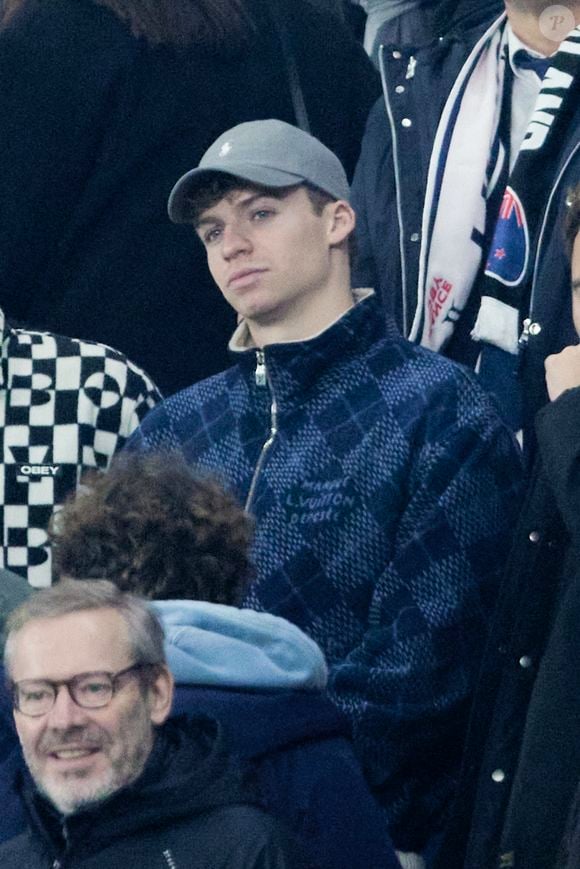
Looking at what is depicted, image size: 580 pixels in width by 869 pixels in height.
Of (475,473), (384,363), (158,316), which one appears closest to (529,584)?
(475,473)

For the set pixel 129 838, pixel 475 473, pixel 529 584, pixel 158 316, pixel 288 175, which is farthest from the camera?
pixel 158 316

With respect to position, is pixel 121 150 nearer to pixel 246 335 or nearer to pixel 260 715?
pixel 246 335

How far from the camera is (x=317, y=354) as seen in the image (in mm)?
3867

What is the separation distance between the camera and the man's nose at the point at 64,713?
282 centimetres

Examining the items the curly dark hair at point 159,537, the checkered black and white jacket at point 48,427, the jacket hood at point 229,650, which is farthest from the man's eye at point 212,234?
the jacket hood at point 229,650

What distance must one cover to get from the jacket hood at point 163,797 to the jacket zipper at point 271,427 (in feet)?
3.17

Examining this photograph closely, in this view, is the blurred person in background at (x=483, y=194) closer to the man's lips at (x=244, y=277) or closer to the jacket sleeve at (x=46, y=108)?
the man's lips at (x=244, y=277)

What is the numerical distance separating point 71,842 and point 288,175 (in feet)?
5.17

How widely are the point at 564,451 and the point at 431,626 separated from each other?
500 mm

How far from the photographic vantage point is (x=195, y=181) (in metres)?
4.05

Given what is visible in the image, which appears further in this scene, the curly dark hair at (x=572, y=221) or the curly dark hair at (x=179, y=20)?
the curly dark hair at (x=179, y=20)

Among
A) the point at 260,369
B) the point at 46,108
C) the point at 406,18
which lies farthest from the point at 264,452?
the point at 406,18

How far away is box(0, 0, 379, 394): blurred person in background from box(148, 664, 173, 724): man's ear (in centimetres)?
170

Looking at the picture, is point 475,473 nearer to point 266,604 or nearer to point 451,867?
point 266,604
